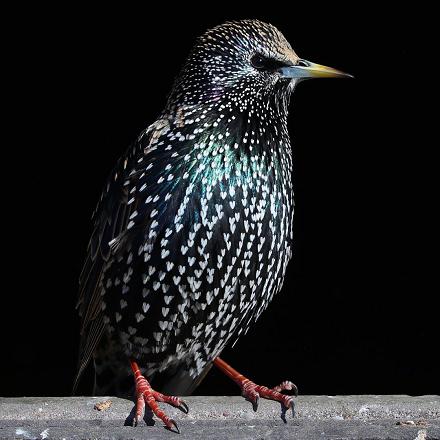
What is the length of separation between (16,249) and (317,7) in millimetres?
1781

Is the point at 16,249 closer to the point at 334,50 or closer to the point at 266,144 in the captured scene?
the point at 334,50

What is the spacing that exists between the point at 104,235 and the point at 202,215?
1.22ft

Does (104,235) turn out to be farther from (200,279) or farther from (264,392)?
(264,392)

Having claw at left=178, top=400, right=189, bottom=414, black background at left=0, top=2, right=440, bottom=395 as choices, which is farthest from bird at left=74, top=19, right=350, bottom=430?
black background at left=0, top=2, right=440, bottom=395

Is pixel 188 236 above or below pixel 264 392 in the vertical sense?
above

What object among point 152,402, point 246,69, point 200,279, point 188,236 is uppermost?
Result: point 246,69

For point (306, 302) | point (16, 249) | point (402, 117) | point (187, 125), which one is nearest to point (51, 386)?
point (16, 249)

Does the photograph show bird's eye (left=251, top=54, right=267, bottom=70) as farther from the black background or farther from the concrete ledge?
the black background

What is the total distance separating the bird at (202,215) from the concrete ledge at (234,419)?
22 cm

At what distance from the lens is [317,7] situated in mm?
5078

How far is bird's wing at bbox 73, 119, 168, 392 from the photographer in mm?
3564

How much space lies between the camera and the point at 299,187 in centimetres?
555

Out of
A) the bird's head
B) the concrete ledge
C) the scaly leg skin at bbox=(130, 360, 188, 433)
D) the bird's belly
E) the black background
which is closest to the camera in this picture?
the concrete ledge

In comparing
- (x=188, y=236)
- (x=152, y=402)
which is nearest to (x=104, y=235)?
(x=188, y=236)
